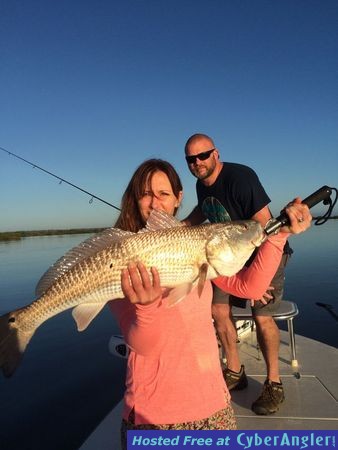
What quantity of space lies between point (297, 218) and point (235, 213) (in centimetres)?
210

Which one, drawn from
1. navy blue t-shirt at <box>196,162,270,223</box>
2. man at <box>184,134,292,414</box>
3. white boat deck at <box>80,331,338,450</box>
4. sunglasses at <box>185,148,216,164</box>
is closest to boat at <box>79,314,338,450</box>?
white boat deck at <box>80,331,338,450</box>

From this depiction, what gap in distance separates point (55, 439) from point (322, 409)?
4593 mm

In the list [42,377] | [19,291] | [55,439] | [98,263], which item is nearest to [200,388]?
[98,263]

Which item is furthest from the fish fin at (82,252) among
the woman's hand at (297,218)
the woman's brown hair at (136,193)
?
the woman's hand at (297,218)

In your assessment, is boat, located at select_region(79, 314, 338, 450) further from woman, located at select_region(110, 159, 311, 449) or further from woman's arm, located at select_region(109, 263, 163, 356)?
woman's arm, located at select_region(109, 263, 163, 356)

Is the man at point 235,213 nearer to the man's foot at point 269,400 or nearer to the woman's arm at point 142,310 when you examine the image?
the man's foot at point 269,400

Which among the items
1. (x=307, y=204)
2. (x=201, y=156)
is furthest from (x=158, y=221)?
(x=201, y=156)

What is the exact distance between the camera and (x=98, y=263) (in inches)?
100

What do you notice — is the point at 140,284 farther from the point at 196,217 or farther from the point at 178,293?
the point at 196,217

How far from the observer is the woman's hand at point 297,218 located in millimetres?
2624

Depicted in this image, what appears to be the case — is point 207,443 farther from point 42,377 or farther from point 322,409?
point 42,377

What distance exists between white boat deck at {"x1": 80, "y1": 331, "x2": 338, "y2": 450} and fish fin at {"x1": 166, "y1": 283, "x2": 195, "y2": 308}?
2624 millimetres

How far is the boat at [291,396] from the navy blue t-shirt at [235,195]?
2.40 meters

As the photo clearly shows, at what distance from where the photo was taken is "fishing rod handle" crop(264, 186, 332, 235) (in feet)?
8.78
